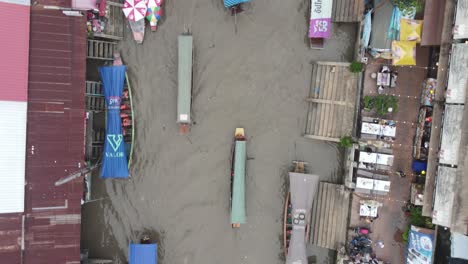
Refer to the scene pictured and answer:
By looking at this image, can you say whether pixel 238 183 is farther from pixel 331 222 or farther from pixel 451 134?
pixel 451 134

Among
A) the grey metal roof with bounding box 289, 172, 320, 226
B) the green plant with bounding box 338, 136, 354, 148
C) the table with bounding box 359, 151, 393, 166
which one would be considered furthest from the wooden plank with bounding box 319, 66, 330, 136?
the grey metal roof with bounding box 289, 172, 320, 226

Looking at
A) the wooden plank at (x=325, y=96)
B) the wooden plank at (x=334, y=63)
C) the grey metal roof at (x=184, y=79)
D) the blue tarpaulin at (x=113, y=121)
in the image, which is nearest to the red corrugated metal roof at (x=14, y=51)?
the blue tarpaulin at (x=113, y=121)

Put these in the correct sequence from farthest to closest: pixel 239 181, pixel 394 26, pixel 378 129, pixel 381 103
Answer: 1. pixel 239 181
2. pixel 378 129
3. pixel 381 103
4. pixel 394 26

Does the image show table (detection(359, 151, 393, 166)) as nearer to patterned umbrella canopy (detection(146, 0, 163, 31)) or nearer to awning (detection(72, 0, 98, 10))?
patterned umbrella canopy (detection(146, 0, 163, 31))

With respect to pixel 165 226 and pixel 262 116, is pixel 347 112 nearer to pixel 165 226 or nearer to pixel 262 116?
pixel 262 116

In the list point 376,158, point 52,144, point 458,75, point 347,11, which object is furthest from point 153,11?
point 458,75
